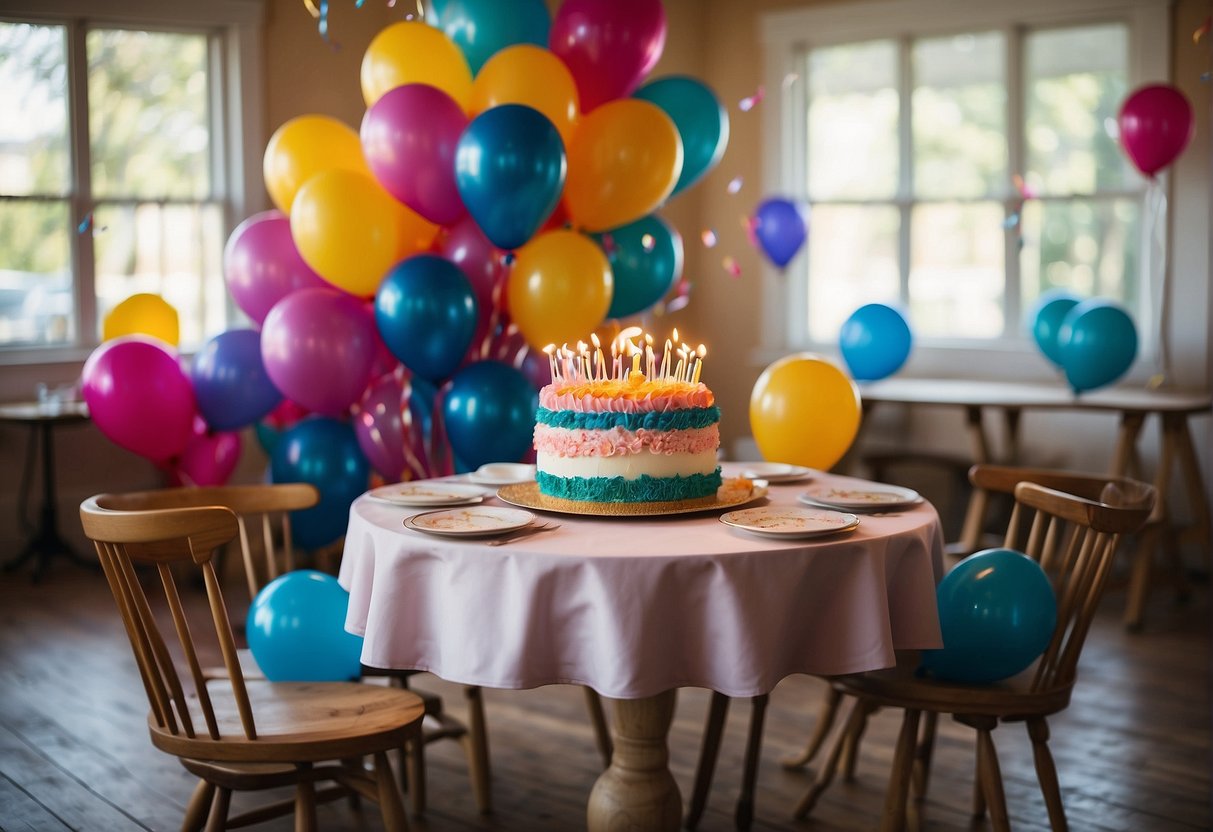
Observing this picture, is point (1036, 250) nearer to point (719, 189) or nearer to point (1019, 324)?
point (1019, 324)

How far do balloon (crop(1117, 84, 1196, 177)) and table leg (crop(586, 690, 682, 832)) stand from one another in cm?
359

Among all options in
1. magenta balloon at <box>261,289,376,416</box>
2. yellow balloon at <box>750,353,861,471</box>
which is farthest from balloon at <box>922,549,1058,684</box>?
magenta balloon at <box>261,289,376,416</box>

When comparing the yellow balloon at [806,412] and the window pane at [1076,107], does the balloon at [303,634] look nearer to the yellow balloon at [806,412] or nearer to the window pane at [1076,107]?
the yellow balloon at [806,412]

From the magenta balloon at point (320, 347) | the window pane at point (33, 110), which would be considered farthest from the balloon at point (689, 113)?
the window pane at point (33, 110)

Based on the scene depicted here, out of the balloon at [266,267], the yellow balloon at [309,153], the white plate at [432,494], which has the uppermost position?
the yellow balloon at [309,153]

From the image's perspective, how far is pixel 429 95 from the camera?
3.66 metres

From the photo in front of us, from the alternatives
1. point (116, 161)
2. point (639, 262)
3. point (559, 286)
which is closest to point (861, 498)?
point (559, 286)

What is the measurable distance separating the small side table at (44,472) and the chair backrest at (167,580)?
3141 mm

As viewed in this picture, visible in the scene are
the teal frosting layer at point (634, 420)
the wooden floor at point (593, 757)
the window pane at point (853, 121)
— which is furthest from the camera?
the window pane at point (853, 121)

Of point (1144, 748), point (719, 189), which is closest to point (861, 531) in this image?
point (1144, 748)

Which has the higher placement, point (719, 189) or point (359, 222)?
point (719, 189)

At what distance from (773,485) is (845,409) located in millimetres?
496

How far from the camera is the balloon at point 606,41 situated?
12.9 ft

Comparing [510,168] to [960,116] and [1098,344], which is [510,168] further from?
[960,116]
